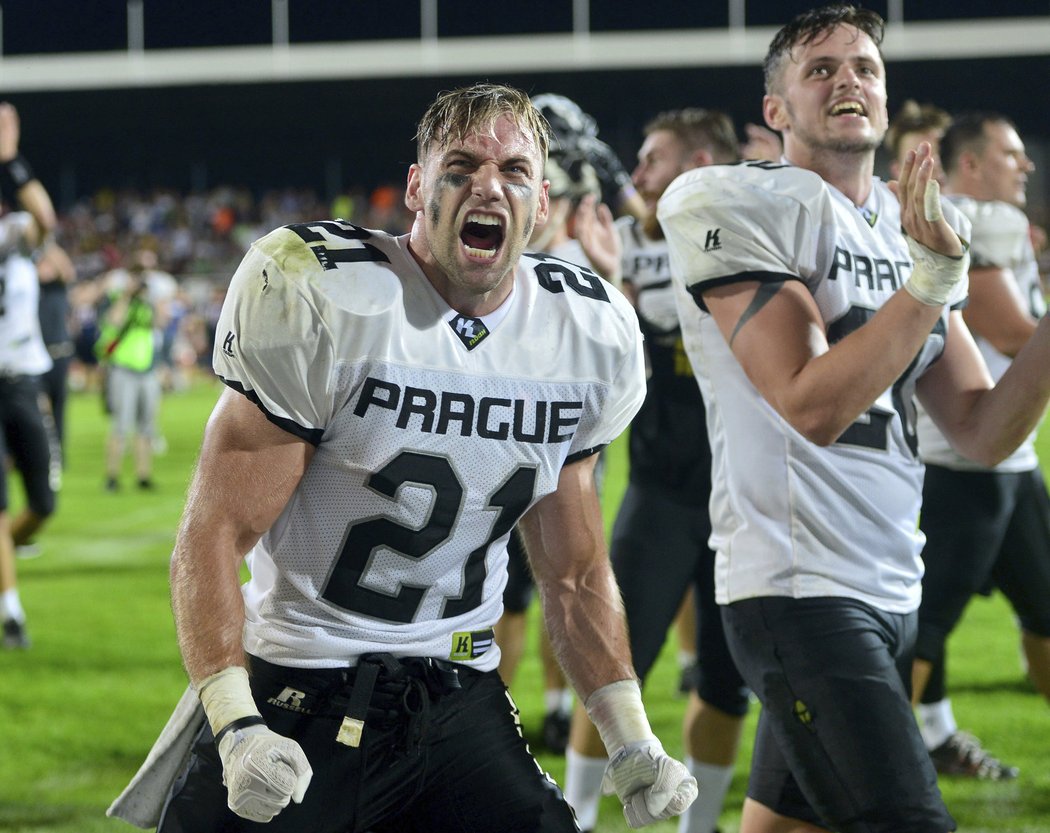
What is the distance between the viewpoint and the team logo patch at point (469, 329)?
225 centimetres

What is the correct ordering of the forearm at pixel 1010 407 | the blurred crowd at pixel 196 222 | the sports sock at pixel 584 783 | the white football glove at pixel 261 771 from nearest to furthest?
the white football glove at pixel 261 771
the forearm at pixel 1010 407
the sports sock at pixel 584 783
the blurred crowd at pixel 196 222

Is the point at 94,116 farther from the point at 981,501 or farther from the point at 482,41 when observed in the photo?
the point at 981,501

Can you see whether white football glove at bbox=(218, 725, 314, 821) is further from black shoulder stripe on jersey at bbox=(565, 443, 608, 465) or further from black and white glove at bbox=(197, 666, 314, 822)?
black shoulder stripe on jersey at bbox=(565, 443, 608, 465)

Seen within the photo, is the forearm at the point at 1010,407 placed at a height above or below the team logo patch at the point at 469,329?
below

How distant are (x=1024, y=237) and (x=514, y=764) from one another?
2595mm

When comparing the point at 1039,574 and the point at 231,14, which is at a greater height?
the point at 231,14

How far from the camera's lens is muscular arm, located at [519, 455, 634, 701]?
2.46 metres

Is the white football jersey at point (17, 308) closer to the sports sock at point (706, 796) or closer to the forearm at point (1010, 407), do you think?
the sports sock at point (706, 796)

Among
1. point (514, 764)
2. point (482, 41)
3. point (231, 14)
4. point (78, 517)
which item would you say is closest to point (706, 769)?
point (514, 764)

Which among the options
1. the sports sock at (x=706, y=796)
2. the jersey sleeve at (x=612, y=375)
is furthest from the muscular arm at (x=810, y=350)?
the sports sock at (x=706, y=796)

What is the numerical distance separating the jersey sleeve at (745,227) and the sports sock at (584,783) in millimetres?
1607

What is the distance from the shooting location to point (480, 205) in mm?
2205

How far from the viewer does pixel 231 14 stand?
97.9 feet

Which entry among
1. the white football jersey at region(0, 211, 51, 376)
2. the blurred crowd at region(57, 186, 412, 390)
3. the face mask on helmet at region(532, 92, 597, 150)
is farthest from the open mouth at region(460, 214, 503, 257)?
the blurred crowd at region(57, 186, 412, 390)
